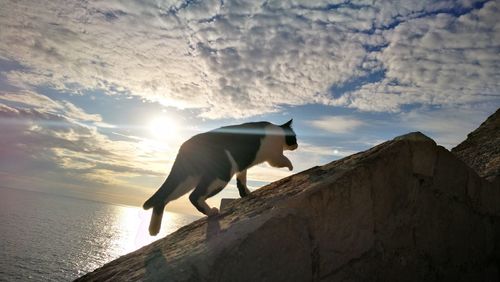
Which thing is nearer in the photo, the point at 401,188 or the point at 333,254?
the point at 333,254

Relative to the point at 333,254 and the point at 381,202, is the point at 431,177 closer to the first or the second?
the point at 381,202

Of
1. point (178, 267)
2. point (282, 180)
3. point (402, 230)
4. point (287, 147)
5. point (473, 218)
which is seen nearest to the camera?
point (178, 267)

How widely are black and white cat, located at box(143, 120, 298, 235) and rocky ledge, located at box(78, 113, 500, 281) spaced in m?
0.51

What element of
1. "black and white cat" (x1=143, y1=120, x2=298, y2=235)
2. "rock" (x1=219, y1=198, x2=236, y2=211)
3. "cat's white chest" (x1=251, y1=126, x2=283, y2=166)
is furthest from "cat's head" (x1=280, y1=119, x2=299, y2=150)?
"rock" (x1=219, y1=198, x2=236, y2=211)

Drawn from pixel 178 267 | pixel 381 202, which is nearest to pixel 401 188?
pixel 381 202

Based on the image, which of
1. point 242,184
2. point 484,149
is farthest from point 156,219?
point 484,149

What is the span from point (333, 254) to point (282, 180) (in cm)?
204

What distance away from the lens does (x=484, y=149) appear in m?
7.42

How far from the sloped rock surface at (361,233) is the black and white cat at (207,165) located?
0.58 metres

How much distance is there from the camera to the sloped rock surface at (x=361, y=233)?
337 cm

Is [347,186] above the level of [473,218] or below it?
above

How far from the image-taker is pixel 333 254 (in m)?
3.76

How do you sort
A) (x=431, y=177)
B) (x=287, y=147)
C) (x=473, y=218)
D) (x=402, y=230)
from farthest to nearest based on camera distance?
(x=287, y=147) < (x=473, y=218) < (x=431, y=177) < (x=402, y=230)

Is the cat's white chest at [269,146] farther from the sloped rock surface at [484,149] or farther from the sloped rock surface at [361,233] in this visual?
the sloped rock surface at [484,149]
